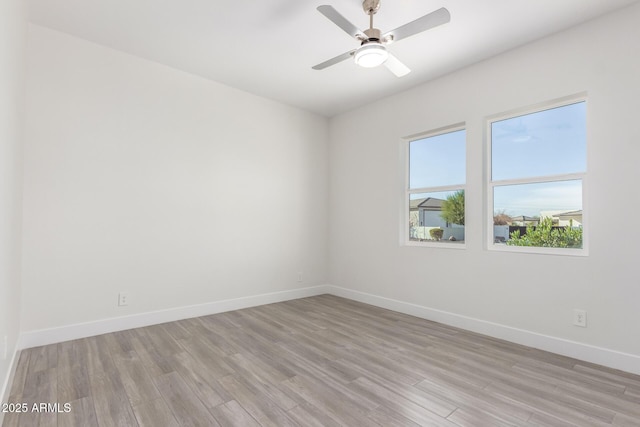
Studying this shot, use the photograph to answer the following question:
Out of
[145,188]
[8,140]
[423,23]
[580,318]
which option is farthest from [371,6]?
[580,318]

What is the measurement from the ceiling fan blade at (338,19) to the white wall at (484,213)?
1749mm

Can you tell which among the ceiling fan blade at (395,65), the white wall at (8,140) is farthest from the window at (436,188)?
the white wall at (8,140)

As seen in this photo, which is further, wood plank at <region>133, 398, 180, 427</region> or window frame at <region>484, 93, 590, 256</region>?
window frame at <region>484, 93, 590, 256</region>

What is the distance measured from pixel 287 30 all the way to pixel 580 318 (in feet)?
11.5

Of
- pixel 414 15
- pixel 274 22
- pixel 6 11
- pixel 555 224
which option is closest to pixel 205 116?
pixel 274 22

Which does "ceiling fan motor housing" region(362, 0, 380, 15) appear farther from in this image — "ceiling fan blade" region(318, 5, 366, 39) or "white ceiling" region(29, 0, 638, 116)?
"ceiling fan blade" region(318, 5, 366, 39)

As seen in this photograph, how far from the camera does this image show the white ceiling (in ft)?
8.18

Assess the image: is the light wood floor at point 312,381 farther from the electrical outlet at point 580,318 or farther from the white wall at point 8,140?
the white wall at point 8,140

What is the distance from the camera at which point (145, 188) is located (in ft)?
11.0

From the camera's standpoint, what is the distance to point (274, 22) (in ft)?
8.87

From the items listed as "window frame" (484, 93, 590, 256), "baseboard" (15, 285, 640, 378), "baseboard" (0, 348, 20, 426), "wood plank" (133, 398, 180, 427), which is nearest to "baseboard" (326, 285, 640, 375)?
"baseboard" (15, 285, 640, 378)

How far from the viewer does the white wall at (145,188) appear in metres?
2.81

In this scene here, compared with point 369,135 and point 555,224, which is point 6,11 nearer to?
point 369,135

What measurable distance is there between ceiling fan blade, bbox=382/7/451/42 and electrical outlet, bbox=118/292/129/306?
10.9 ft
